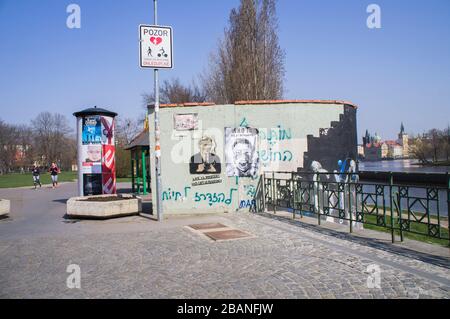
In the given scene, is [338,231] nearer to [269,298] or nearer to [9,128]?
[269,298]

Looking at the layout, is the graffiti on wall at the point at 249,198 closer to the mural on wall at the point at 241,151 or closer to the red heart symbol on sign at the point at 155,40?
the mural on wall at the point at 241,151

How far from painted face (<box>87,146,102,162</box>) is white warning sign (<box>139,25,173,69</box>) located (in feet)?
18.2

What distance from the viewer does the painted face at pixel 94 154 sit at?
13953 mm

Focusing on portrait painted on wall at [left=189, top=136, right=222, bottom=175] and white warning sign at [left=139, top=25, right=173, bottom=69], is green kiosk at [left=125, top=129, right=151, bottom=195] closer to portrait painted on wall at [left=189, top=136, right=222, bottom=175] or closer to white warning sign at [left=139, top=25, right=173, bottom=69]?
portrait painted on wall at [left=189, top=136, right=222, bottom=175]

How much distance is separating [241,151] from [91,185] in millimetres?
6606

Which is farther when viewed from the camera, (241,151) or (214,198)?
(241,151)

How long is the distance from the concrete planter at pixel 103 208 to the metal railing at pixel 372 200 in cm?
391

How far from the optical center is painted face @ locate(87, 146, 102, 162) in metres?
14.0

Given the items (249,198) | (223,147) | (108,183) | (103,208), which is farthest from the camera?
(108,183)

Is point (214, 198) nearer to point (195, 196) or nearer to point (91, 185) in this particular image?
point (195, 196)

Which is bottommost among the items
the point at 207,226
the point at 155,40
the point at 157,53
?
the point at 207,226

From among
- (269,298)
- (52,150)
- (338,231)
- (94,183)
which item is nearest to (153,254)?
(269,298)

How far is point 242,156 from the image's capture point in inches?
432

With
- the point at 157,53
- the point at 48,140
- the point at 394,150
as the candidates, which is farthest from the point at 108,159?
the point at 394,150
